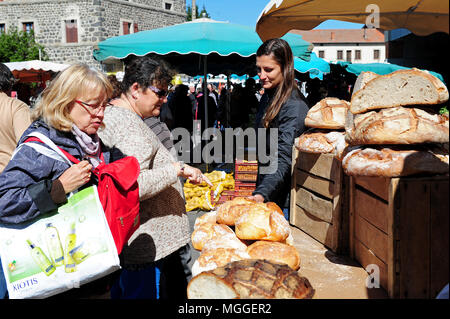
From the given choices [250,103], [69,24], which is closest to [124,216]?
[250,103]

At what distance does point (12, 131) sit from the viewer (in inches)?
135

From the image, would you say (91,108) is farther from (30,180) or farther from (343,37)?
(343,37)

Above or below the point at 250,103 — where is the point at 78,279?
below

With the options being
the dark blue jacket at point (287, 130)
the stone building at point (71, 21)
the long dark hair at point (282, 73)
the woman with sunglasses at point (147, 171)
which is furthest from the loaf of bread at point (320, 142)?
the stone building at point (71, 21)

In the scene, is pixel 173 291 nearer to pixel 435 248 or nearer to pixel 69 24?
pixel 435 248

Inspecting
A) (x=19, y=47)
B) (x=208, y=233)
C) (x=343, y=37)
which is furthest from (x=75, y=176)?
(x=343, y=37)

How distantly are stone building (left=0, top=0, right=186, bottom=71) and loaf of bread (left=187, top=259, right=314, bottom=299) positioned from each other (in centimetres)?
2988

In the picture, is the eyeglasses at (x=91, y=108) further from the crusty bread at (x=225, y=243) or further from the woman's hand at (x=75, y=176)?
the crusty bread at (x=225, y=243)

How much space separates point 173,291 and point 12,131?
2.04 meters

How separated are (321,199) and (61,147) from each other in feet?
4.72

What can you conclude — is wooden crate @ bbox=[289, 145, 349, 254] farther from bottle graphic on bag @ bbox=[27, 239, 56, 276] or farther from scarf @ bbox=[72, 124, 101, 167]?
bottle graphic on bag @ bbox=[27, 239, 56, 276]

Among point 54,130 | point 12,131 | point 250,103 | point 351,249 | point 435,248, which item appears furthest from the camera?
point 250,103

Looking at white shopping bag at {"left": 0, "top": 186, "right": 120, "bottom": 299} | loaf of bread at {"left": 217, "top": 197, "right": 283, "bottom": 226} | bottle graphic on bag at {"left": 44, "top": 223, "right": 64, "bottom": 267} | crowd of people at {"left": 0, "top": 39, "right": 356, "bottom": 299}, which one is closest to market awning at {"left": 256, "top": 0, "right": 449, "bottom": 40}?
crowd of people at {"left": 0, "top": 39, "right": 356, "bottom": 299}

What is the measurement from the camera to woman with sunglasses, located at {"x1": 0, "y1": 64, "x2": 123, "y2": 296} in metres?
1.66
